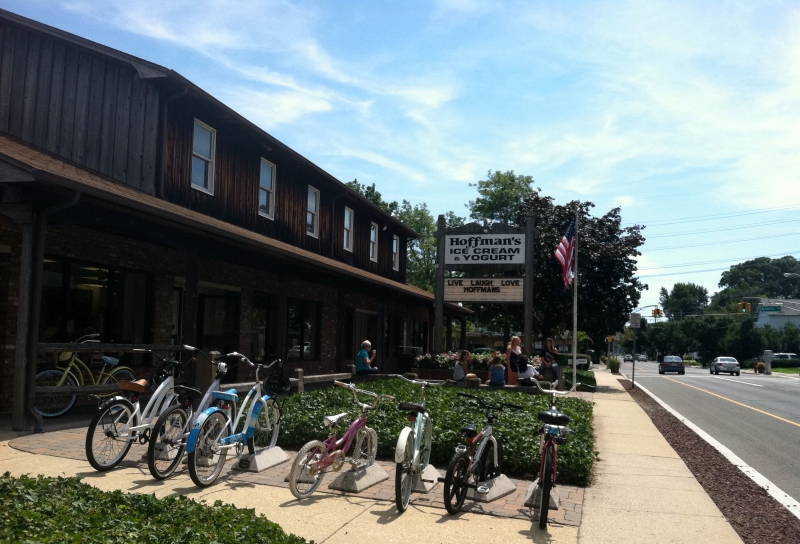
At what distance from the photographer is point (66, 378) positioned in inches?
425

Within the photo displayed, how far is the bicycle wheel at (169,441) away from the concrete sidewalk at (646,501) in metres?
3.98

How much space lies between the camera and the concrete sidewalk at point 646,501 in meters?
5.90

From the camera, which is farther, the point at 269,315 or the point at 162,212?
the point at 269,315

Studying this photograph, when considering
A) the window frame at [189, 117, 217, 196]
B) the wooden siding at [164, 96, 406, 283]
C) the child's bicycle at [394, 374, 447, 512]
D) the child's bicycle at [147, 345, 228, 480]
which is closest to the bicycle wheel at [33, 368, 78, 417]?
the child's bicycle at [147, 345, 228, 480]

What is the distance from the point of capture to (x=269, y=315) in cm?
1878

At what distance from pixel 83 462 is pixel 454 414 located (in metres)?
5.10

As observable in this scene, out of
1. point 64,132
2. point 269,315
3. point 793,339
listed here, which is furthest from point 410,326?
point 793,339

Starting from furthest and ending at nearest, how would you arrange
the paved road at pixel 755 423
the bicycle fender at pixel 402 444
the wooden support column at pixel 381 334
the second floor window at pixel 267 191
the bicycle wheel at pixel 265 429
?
1. the wooden support column at pixel 381 334
2. the second floor window at pixel 267 191
3. the paved road at pixel 755 423
4. the bicycle wheel at pixel 265 429
5. the bicycle fender at pixel 402 444

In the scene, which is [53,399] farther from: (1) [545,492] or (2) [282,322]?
(1) [545,492]

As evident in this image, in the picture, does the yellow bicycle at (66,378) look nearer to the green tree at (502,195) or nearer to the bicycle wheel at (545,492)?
the bicycle wheel at (545,492)

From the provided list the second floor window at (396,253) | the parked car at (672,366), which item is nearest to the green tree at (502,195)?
the parked car at (672,366)

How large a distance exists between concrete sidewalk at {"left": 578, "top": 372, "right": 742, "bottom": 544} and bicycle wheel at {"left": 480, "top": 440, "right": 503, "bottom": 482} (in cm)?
92

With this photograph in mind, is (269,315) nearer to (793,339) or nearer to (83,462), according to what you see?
(83,462)

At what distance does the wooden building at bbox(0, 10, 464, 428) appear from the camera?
368 inches
